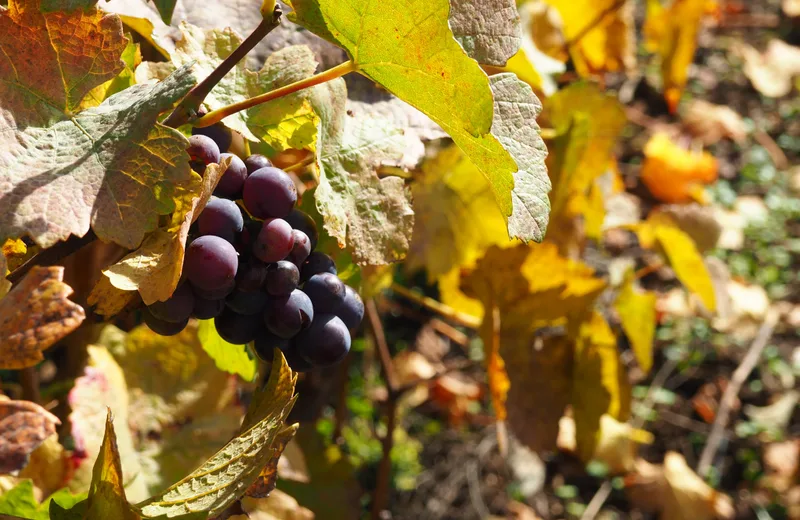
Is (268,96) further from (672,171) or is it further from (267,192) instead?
(672,171)

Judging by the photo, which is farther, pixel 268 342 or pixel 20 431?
pixel 268 342

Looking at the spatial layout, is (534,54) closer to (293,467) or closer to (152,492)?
(293,467)

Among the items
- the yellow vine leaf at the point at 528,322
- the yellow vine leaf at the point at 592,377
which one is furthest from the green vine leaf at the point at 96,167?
the yellow vine leaf at the point at 592,377

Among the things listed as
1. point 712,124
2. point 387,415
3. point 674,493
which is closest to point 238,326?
point 387,415

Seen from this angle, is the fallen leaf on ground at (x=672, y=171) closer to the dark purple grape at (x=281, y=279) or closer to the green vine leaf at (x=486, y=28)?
the green vine leaf at (x=486, y=28)

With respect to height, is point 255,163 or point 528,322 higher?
point 255,163

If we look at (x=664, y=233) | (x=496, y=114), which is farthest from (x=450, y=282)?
(x=496, y=114)
